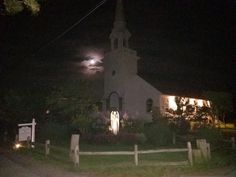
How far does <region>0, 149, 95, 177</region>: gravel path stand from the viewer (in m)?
14.0

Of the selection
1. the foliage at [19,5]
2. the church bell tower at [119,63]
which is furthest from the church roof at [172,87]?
the foliage at [19,5]

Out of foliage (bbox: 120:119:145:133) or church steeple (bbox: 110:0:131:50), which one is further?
church steeple (bbox: 110:0:131:50)

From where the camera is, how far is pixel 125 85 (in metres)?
43.3

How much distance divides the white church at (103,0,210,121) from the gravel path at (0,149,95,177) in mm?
23467

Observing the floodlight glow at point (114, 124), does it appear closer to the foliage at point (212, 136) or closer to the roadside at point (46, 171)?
the foliage at point (212, 136)

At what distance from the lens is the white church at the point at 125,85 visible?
41594 millimetres

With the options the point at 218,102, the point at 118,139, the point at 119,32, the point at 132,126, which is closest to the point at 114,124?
the point at 132,126

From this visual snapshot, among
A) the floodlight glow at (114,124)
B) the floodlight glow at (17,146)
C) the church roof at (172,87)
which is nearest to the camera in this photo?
the floodlight glow at (17,146)

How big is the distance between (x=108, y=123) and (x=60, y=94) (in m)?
5.77

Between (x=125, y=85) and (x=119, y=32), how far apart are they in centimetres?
711

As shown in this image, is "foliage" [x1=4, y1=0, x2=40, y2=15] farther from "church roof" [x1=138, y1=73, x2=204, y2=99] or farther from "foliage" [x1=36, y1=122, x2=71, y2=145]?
"church roof" [x1=138, y1=73, x2=204, y2=99]

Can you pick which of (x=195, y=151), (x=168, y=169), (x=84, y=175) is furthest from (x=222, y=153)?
(x=84, y=175)

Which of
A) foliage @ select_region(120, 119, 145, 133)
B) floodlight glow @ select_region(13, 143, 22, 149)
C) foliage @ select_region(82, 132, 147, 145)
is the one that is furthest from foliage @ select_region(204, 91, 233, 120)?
floodlight glow @ select_region(13, 143, 22, 149)

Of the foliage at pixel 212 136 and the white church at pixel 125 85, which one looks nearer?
the foliage at pixel 212 136
